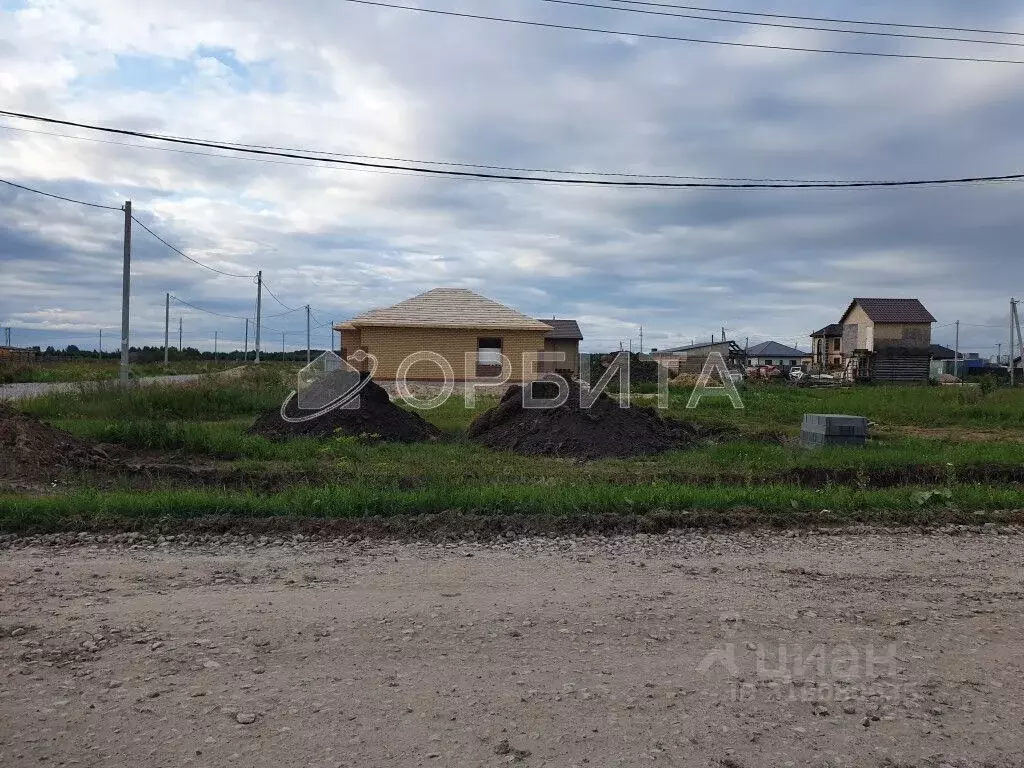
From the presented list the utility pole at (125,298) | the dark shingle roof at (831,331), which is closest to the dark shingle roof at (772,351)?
the dark shingle roof at (831,331)

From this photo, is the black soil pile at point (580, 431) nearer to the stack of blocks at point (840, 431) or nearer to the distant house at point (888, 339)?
the stack of blocks at point (840, 431)

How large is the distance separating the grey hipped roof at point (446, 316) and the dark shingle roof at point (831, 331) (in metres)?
44.2

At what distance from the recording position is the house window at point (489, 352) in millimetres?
30781

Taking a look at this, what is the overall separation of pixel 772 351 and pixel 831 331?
16601 millimetres

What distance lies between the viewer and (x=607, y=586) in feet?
19.4

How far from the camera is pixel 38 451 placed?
11.3 m

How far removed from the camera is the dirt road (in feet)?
11.5

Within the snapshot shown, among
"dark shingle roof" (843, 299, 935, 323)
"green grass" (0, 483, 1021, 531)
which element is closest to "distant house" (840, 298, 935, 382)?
"dark shingle roof" (843, 299, 935, 323)

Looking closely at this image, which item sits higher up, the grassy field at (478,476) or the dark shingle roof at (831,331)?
the dark shingle roof at (831,331)

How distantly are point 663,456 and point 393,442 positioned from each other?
209 inches

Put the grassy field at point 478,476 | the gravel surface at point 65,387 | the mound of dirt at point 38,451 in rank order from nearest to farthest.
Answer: the grassy field at point 478,476 → the mound of dirt at point 38,451 → the gravel surface at point 65,387

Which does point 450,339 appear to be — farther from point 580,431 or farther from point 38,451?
point 38,451

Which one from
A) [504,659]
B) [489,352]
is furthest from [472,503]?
[489,352]

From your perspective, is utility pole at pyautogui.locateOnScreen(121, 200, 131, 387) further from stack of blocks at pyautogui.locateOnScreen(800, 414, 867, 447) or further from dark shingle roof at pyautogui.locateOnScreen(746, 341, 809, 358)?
dark shingle roof at pyautogui.locateOnScreen(746, 341, 809, 358)
